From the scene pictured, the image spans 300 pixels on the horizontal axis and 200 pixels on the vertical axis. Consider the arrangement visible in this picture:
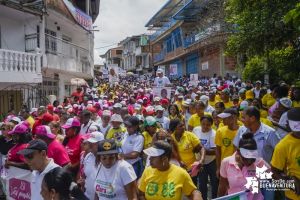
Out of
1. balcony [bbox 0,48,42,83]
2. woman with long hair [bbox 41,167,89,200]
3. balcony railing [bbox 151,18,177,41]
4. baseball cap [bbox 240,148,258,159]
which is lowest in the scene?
woman with long hair [bbox 41,167,89,200]

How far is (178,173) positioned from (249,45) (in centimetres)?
708

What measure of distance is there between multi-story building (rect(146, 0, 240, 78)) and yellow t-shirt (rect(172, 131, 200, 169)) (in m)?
12.6

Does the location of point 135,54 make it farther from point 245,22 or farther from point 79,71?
point 245,22

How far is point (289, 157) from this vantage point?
3525 mm

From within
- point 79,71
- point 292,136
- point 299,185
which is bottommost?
point 299,185

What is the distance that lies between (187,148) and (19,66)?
1032 cm

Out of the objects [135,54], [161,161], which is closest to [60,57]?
[161,161]

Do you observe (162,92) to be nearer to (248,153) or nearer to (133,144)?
(133,144)

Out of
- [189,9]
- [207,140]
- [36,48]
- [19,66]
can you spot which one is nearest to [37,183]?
[207,140]

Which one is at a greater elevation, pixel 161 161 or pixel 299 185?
pixel 161 161

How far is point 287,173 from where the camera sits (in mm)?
3598

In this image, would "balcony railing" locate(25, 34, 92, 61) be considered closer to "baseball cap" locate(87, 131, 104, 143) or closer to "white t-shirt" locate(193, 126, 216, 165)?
"white t-shirt" locate(193, 126, 216, 165)

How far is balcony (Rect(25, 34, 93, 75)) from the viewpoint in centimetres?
1521

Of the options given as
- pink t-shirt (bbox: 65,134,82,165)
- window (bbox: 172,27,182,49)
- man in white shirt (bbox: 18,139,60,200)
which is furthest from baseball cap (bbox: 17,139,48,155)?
window (bbox: 172,27,182,49)
